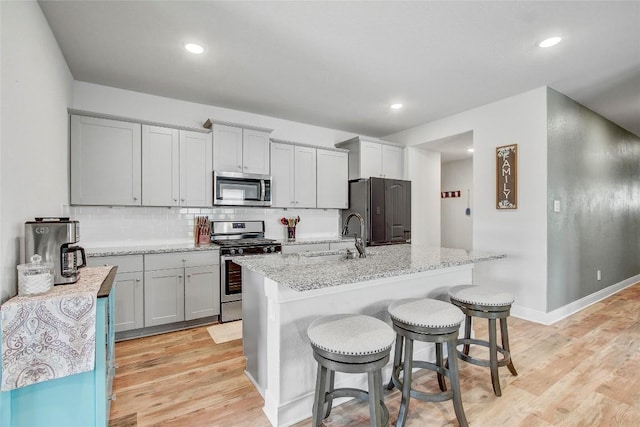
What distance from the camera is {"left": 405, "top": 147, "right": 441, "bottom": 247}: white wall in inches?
195

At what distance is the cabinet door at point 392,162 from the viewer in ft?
15.6

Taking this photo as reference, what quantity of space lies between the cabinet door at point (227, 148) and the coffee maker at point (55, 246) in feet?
6.83

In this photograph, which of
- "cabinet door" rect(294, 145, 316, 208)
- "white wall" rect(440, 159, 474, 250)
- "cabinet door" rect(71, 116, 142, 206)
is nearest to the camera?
"cabinet door" rect(71, 116, 142, 206)

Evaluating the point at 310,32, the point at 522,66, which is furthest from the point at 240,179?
the point at 522,66

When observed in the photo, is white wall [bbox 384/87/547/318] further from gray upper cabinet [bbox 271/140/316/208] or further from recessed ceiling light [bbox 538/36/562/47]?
gray upper cabinet [bbox 271/140/316/208]

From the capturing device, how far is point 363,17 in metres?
2.15

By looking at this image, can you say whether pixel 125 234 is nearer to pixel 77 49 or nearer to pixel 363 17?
pixel 77 49

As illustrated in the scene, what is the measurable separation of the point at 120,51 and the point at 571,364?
4.55 meters

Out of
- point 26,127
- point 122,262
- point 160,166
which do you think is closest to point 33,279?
point 26,127

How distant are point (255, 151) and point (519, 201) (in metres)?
3.22

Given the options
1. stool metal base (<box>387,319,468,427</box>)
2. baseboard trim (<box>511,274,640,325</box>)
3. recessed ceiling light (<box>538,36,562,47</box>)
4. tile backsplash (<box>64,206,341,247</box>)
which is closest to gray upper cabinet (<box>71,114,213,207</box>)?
tile backsplash (<box>64,206,341,247</box>)

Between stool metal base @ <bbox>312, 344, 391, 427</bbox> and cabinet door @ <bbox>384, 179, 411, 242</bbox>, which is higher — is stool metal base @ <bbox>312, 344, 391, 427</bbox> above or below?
below

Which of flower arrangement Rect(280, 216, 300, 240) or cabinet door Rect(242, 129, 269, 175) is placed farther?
flower arrangement Rect(280, 216, 300, 240)

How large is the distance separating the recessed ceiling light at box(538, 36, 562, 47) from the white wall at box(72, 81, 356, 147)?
9.92ft
